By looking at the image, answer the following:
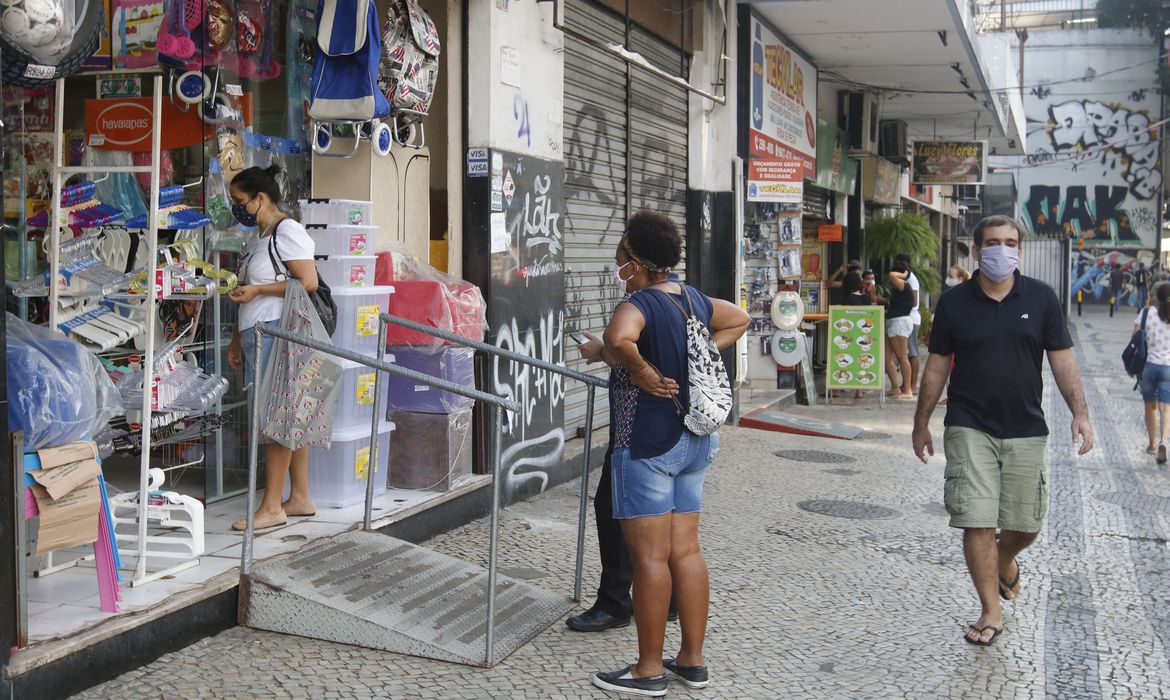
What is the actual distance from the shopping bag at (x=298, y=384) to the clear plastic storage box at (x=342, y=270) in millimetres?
556

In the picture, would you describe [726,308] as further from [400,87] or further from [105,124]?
[105,124]

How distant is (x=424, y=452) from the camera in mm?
6695

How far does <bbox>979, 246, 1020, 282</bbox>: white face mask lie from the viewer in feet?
16.7

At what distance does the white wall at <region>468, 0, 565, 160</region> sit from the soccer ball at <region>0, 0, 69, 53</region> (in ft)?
11.6

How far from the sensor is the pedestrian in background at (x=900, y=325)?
47.7 feet

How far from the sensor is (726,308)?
4.53 meters

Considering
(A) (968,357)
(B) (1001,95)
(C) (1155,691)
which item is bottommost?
(C) (1155,691)

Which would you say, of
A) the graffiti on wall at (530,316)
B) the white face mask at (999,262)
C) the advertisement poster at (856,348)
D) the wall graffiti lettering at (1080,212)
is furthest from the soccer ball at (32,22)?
the wall graffiti lettering at (1080,212)

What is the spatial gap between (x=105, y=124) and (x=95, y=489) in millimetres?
2392

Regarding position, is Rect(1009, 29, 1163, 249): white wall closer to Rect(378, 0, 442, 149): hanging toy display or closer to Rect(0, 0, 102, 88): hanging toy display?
Rect(378, 0, 442, 149): hanging toy display

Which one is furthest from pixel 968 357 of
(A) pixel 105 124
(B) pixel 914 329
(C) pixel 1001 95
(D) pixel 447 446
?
(C) pixel 1001 95

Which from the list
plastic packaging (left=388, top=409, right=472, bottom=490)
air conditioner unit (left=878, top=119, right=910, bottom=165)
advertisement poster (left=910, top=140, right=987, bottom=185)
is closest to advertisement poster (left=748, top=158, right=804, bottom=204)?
plastic packaging (left=388, top=409, right=472, bottom=490)

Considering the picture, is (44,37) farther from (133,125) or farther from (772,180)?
(772,180)

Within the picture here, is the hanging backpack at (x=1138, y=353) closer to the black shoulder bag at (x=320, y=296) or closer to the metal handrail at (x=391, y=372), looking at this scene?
the black shoulder bag at (x=320, y=296)
